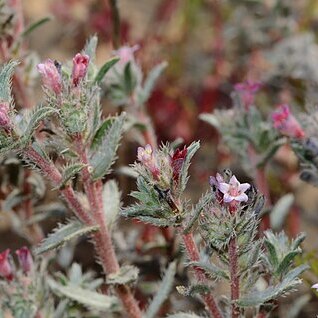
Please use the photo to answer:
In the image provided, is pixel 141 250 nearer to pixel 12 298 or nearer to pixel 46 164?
pixel 12 298

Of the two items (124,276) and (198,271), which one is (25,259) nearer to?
(124,276)

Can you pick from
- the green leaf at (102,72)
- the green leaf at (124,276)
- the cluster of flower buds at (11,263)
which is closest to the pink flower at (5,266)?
the cluster of flower buds at (11,263)

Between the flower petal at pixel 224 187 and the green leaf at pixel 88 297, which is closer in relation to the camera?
the flower petal at pixel 224 187

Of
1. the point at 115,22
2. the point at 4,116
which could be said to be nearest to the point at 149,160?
the point at 4,116

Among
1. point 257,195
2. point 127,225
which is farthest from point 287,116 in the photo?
point 127,225

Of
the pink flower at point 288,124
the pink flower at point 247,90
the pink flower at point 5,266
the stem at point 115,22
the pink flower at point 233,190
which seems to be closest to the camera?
the pink flower at point 233,190

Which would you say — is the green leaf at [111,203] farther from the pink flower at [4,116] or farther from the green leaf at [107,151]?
the pink flower at [4,116]
